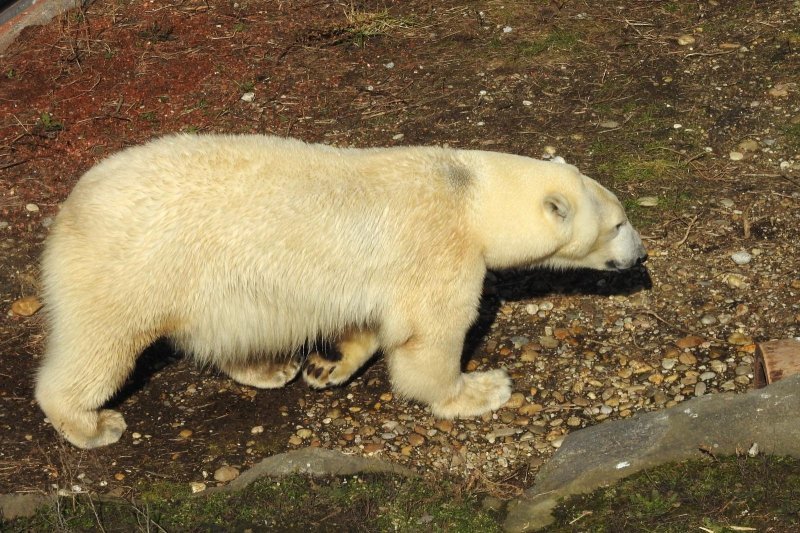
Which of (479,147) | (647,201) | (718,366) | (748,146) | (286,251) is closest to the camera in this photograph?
(286,251)

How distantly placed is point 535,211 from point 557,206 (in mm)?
115

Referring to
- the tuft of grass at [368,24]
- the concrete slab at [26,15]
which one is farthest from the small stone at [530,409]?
the concrete slab at [26,15]

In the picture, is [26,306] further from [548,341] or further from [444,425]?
[548,341]

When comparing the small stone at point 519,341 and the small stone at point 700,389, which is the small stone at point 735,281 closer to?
the small stone at point 700,389

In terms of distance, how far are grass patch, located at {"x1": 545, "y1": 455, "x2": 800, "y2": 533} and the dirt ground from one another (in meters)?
0.54

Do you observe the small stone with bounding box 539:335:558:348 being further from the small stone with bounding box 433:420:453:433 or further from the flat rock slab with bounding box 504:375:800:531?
the flat rock slab with bounding box 504:375:800:531

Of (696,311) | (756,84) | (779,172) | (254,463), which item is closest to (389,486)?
(254,463)

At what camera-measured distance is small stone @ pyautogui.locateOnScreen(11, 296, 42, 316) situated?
5625 millimetres

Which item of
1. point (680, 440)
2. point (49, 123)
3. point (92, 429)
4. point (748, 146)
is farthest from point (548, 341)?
point (49, 123)

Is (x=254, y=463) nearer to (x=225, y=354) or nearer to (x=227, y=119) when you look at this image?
(x=225, y=354)

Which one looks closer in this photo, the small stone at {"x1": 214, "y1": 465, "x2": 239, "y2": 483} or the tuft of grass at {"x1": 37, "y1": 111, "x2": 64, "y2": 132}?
the small stone at {"x1": 214, "y1": 465, "x2": 239, "y2": 483}

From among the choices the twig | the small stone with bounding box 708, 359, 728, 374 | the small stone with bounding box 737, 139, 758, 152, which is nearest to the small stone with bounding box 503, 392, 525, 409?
the small stone with bounding box 708, 359, 728, 374

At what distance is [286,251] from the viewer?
14.1 ft

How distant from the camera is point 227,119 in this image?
712cm
